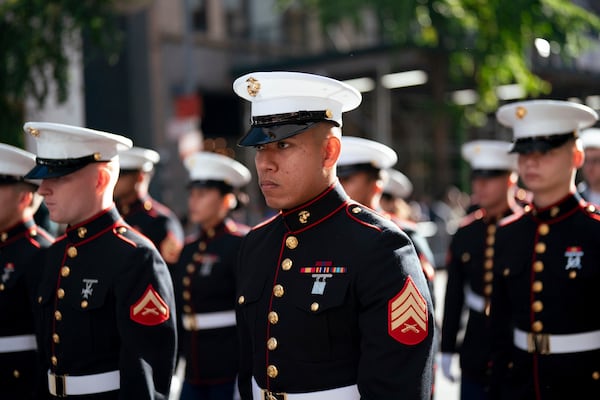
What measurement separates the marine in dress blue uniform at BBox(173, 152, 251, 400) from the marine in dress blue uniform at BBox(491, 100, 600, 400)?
1860 mm

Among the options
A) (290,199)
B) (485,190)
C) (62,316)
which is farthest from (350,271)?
(485,190)

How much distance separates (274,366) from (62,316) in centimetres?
114

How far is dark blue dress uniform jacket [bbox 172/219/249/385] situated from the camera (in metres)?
5.01

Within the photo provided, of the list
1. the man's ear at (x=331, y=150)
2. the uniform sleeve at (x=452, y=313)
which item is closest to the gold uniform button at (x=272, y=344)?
the man's ear at (x=331, y=150)

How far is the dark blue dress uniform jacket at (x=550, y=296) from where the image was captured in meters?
3.63

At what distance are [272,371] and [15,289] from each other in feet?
5.85

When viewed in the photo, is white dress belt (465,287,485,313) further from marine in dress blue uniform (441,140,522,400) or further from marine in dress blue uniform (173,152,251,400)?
marine in dress blue uniform (173,152,251,400)

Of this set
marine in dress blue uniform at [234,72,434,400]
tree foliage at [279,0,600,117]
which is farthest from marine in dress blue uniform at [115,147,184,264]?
tree foliage at [279,0,600,117]

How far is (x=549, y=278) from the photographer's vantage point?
148 inches

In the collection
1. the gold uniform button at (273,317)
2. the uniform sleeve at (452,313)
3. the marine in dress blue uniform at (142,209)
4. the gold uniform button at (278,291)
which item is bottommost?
the uniform sleeve at (452,313)

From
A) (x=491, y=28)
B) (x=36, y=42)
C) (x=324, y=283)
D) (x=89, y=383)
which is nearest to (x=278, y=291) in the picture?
(x=324, y=283)

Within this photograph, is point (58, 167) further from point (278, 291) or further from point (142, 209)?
point (142, 209)

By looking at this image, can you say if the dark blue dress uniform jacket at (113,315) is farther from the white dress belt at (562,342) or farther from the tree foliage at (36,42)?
the tree foliage at (36,42)

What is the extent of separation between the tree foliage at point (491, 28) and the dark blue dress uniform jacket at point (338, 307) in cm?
737
